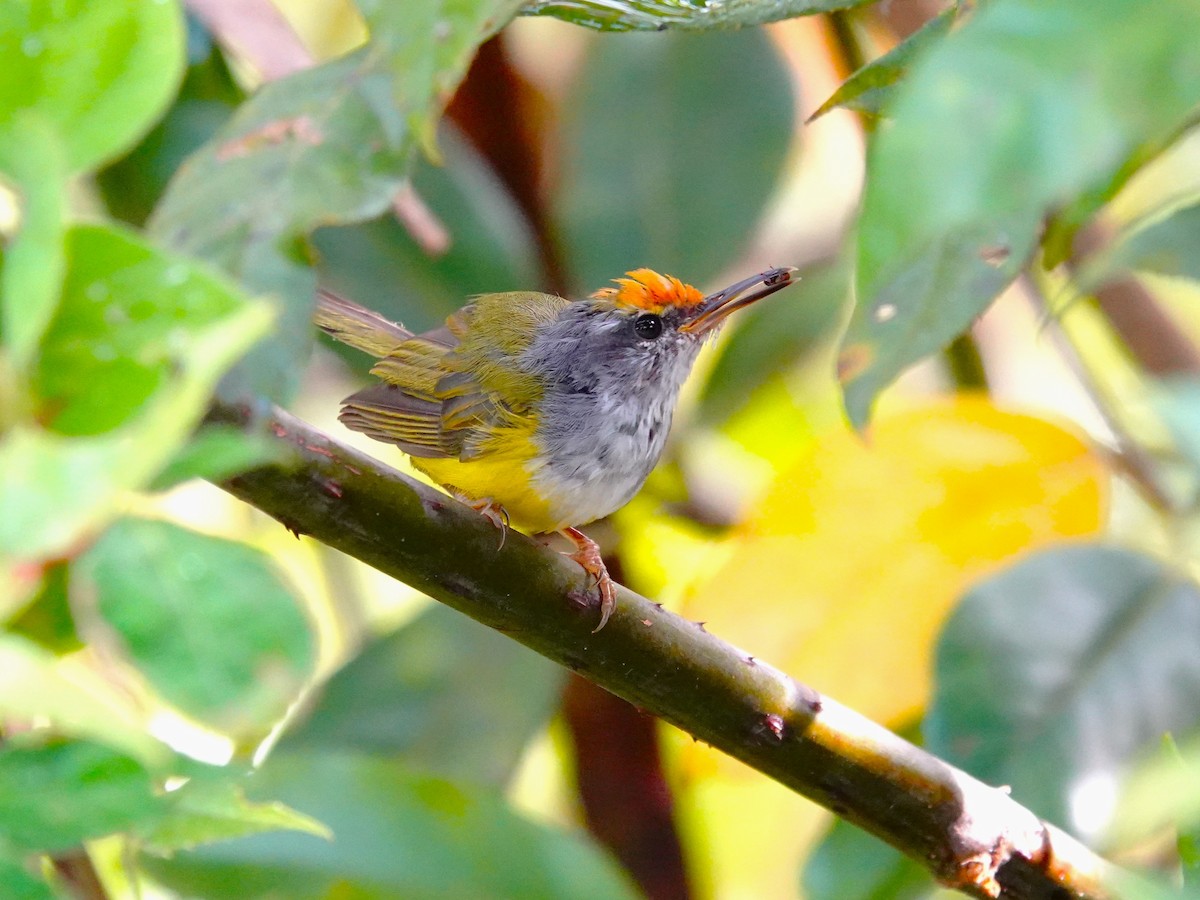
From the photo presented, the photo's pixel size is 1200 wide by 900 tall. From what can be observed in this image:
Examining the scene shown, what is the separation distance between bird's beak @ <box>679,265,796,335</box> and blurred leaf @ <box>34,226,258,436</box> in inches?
50.9

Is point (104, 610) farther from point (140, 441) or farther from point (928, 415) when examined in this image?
point (928, 415)

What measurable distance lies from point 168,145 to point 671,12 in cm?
106

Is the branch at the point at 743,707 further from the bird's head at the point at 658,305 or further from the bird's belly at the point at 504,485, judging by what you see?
the bird's head at the point at 658,305

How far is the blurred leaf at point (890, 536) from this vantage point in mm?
1689

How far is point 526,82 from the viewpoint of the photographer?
8.34ft

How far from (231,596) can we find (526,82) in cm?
218

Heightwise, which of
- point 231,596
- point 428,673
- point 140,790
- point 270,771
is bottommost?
point 428,673

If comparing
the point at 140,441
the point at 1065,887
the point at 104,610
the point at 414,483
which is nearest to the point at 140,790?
the point at 104,610

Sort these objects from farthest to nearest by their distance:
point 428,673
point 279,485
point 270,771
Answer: point 428,673 < point 270,771 < point 279,485

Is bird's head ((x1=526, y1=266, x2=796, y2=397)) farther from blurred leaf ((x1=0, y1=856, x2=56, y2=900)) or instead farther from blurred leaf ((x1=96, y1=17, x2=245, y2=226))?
blurred leaf ((x1=0, y1=856, x2=56, y2=900))

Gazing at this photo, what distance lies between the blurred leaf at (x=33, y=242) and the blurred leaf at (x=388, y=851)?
3.45ft

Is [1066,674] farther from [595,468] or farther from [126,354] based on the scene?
[126,354]

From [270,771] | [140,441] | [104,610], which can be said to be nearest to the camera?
[140,441]

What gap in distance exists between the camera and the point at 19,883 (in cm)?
51
